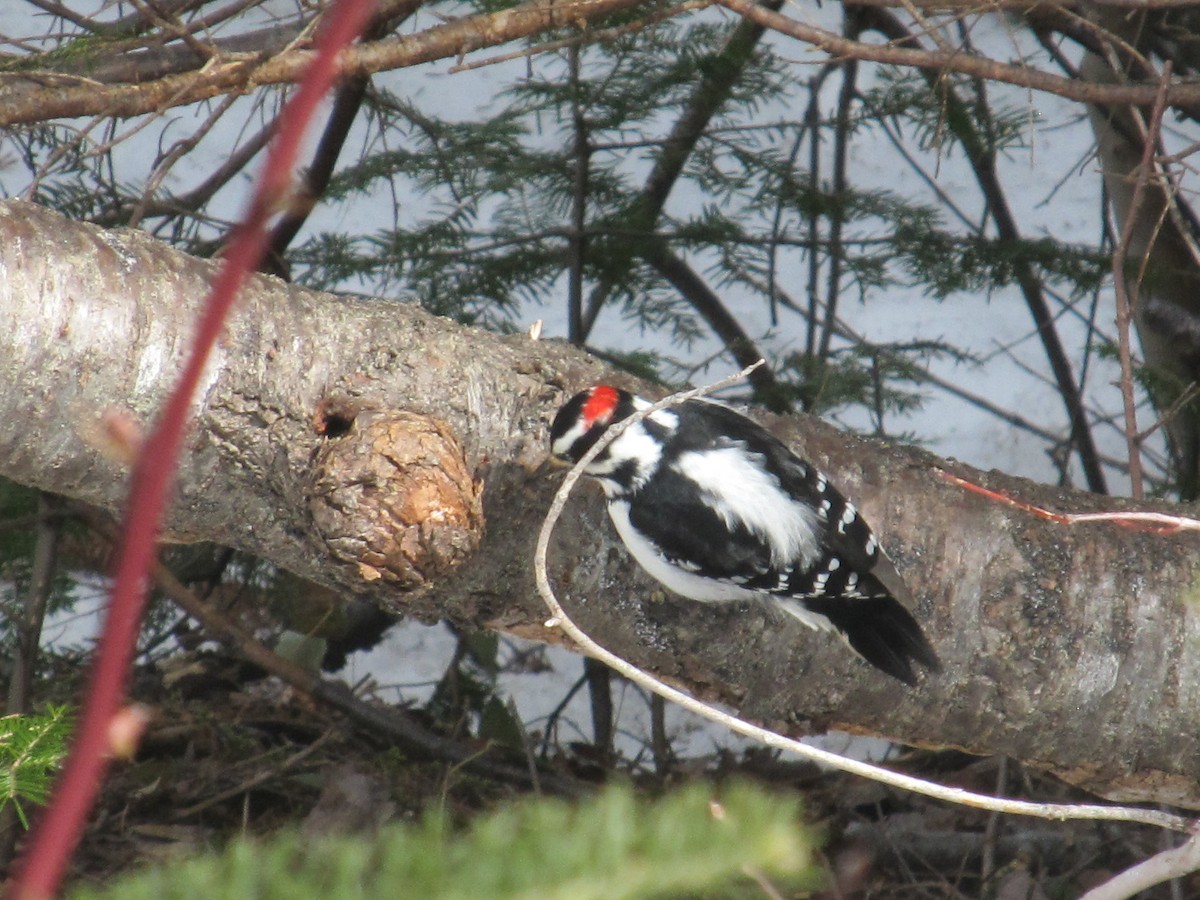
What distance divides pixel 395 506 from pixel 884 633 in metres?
0.73

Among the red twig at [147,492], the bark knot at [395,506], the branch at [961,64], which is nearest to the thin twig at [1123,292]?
the branch at [961,64]

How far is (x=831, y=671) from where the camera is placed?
1.60 m

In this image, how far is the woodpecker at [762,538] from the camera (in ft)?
4.88

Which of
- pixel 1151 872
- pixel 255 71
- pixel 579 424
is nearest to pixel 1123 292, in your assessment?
pixel 579 424

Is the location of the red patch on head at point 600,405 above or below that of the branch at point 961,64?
below

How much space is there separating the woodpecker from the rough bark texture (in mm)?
45

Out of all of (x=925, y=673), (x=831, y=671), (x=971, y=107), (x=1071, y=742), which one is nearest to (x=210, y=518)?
(x=831, y=671)

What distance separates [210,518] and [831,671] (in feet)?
2.72

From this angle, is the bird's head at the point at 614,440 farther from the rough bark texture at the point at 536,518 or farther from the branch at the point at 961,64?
the branch at the point at 961,64

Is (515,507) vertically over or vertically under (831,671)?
over

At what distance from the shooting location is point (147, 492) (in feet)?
0.68

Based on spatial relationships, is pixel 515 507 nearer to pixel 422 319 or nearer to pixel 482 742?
pixel 422 319

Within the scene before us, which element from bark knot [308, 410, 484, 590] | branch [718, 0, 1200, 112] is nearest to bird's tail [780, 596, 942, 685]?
bark knot [308, 410, 484, 590]

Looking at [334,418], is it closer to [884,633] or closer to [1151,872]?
[884,633]
